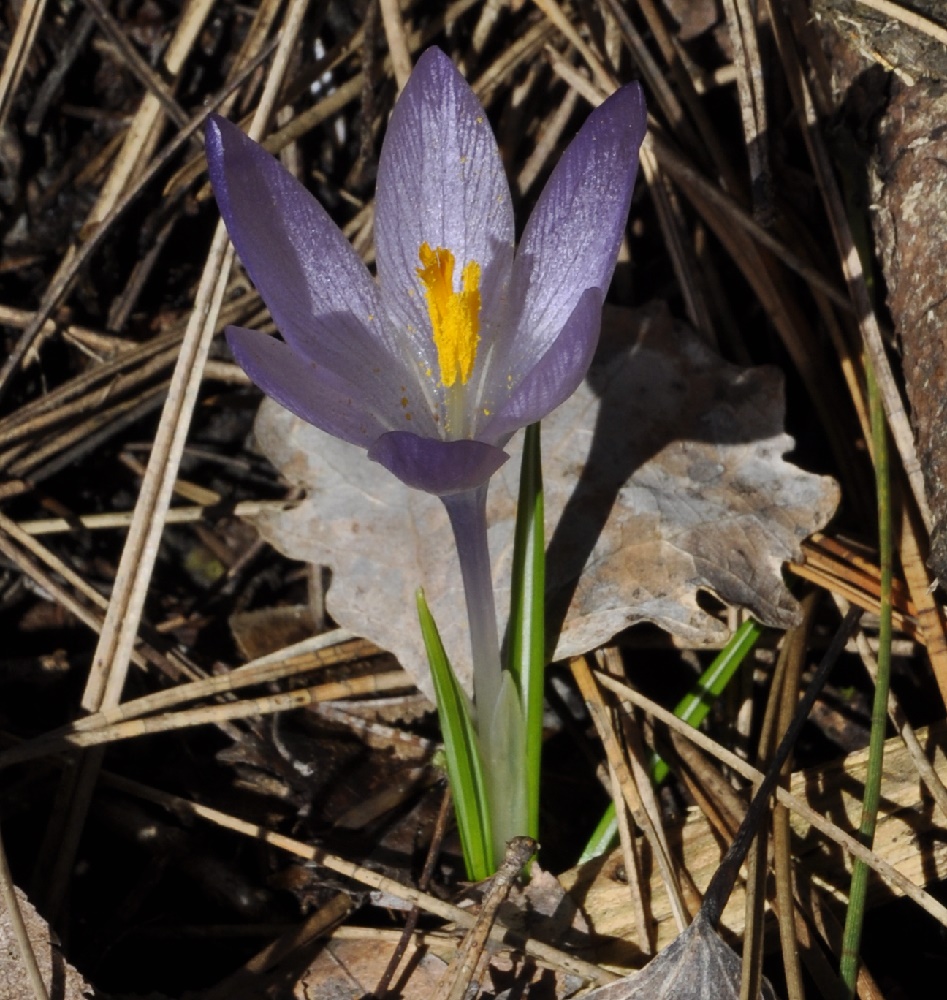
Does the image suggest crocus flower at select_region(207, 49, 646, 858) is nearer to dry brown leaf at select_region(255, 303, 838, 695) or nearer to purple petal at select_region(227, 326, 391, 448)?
purple petal at select_region(227, 326, 391, 448)

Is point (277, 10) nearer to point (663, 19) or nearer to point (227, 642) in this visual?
point (663, 19)

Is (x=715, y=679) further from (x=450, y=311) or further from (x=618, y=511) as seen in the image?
(x=450, y=311)

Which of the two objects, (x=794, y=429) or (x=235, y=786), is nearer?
(x=235, y=786)

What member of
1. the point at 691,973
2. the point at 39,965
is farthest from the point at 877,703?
the point at 39,965

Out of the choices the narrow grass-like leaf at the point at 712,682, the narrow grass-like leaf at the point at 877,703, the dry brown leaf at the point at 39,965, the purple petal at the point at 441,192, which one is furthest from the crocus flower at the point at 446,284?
the dry brown leaf at the point at 39,965

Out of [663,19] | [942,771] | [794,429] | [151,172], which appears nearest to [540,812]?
[942,771]

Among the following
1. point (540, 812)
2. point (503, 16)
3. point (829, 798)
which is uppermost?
point (503, 16)

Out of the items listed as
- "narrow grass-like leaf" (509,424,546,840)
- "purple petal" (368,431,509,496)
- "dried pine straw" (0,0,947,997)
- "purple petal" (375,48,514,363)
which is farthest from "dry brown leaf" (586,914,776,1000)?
"purple petal" (375,48,514,363)
